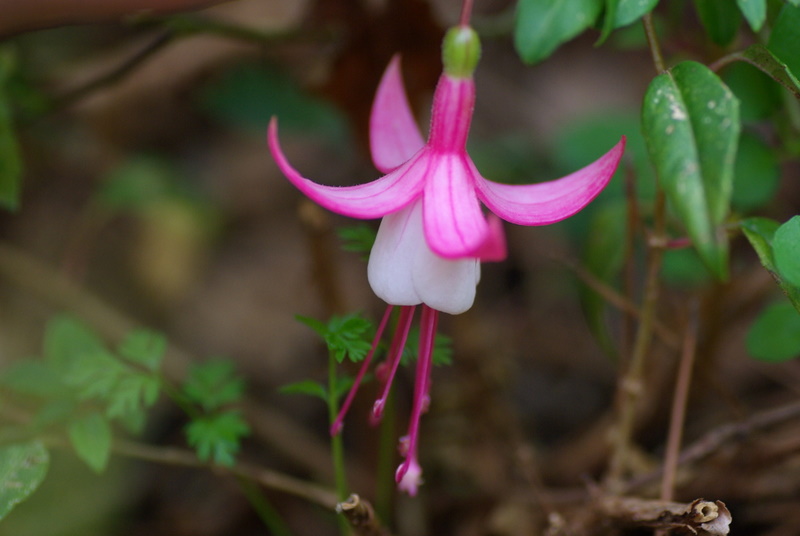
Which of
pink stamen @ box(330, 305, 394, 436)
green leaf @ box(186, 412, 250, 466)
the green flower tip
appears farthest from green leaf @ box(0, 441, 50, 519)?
the green flower tip

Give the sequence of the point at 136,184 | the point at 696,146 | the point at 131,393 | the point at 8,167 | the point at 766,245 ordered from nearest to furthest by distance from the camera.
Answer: the point at 696,146
the point at 766,245
the point at 131,393
the point at 8,167
the point at 136,184

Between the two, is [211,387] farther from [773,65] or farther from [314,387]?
[773,65]

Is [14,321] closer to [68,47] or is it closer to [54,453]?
[54,453]

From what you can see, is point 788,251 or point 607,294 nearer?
point 788,251

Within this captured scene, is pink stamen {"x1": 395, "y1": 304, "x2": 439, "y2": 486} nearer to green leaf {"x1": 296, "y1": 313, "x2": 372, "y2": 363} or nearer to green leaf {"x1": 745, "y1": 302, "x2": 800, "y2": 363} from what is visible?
green leaf {"x1": 296, "y1": 313, "x2": 372, "y2": 363}

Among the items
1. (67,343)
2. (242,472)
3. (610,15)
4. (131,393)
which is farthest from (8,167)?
(610,15)

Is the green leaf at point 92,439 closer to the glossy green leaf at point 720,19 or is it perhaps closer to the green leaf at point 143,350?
the green leaf at point 143,350

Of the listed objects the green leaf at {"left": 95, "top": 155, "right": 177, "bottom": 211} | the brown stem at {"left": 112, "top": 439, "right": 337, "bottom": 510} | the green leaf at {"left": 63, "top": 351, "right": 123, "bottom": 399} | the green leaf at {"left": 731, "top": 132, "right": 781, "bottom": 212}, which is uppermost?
the green leaf at {"left": 731, "top": 132, "right": 781, "bottom": 212}
